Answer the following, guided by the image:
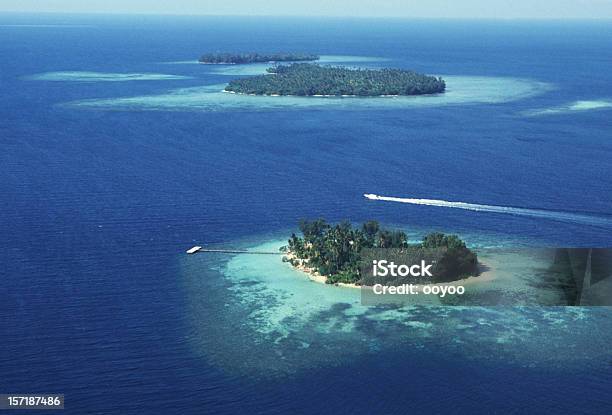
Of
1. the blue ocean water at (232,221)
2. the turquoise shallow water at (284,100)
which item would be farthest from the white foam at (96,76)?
the blue ocean water at (232,221)

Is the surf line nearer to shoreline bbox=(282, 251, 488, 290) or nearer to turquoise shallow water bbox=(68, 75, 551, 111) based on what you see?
shoreline bbox=(282, 251, 488, 290)

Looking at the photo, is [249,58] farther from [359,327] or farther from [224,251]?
[359,327]

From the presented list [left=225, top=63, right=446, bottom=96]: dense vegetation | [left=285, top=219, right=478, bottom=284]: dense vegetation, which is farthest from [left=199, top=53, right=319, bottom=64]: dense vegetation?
[left=285, top=219, right=478, bottom=284]: dense vegetation

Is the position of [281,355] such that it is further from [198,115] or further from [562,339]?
[198,115]

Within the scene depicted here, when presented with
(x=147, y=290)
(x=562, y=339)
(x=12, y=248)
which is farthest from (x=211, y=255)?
(x=562, y=339)

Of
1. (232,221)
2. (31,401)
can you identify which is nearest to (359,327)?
(31,401)

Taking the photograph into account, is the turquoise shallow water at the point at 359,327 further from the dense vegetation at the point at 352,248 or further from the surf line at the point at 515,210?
the surf line at the point at 515,210
